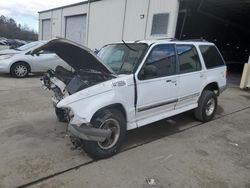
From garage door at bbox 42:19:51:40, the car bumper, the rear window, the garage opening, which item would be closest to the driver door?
the rear window

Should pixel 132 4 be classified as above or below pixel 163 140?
above

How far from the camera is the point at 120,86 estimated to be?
3887mm

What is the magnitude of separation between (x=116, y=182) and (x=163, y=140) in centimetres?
169

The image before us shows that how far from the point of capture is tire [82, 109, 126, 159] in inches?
145

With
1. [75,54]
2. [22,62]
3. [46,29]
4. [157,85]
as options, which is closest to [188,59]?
[157,85]

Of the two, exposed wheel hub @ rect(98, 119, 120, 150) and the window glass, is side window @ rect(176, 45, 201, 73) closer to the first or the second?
exposed wheel hub @ rect(98, 119, 120, 150)

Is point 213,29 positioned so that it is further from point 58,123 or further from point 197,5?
point 58,123

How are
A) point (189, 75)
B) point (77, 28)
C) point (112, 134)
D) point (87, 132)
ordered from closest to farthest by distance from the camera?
1. point (87, 132)
2. point (112, 134)
3. point (189, 75)
4. point (77, 28)

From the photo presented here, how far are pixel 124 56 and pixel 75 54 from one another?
1082 millimetres

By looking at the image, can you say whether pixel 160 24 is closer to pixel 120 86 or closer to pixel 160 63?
pixel 160 63

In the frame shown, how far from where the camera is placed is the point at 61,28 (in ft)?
72.4

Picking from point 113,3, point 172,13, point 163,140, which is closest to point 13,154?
point 163,140

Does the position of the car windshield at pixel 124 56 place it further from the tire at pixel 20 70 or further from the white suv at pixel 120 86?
the tire at pixel 20 70

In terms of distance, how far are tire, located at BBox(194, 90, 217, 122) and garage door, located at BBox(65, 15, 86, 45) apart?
1432 cm
